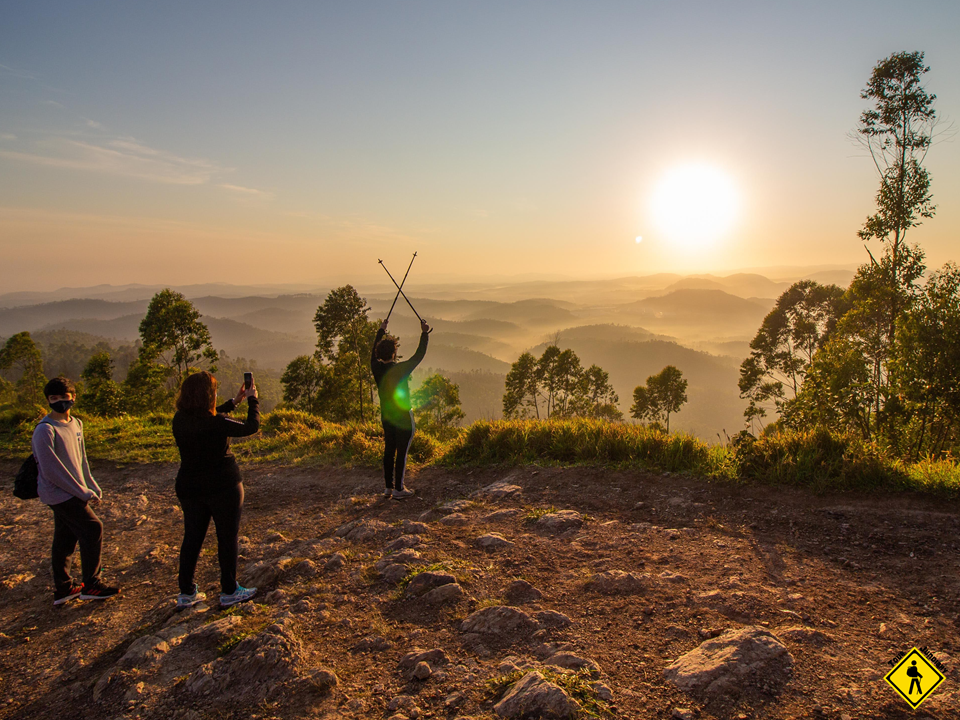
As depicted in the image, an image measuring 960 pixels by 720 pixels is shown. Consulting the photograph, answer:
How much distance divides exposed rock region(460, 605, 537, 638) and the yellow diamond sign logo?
2278mm

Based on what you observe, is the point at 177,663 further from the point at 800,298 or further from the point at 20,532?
the point at 800,298

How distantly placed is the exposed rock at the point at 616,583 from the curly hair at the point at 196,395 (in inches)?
147

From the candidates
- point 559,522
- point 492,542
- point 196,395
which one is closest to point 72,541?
point 196,395

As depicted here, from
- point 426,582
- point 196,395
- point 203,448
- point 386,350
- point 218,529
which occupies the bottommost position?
point 426,582

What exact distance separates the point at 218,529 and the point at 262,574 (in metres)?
0.84

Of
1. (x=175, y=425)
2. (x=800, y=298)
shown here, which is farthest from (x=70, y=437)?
(x=800, y=298)

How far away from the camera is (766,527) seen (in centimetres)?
534

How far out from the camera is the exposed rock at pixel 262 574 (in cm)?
475

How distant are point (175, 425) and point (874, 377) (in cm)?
1887

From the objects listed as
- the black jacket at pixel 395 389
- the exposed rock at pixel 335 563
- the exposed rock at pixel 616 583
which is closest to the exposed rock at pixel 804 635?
the exposed rock at pixel 616 583

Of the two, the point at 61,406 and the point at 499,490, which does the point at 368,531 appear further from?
the point at 61,406

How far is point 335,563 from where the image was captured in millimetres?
4941

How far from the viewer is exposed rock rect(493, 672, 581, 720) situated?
2.76 metres

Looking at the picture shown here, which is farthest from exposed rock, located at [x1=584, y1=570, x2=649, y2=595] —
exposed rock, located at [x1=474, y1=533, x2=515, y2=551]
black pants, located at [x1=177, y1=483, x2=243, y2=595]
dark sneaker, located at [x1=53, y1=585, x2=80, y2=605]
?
dark sneaker, located at [x1=53, y1=585, x2=80, y2=605]
